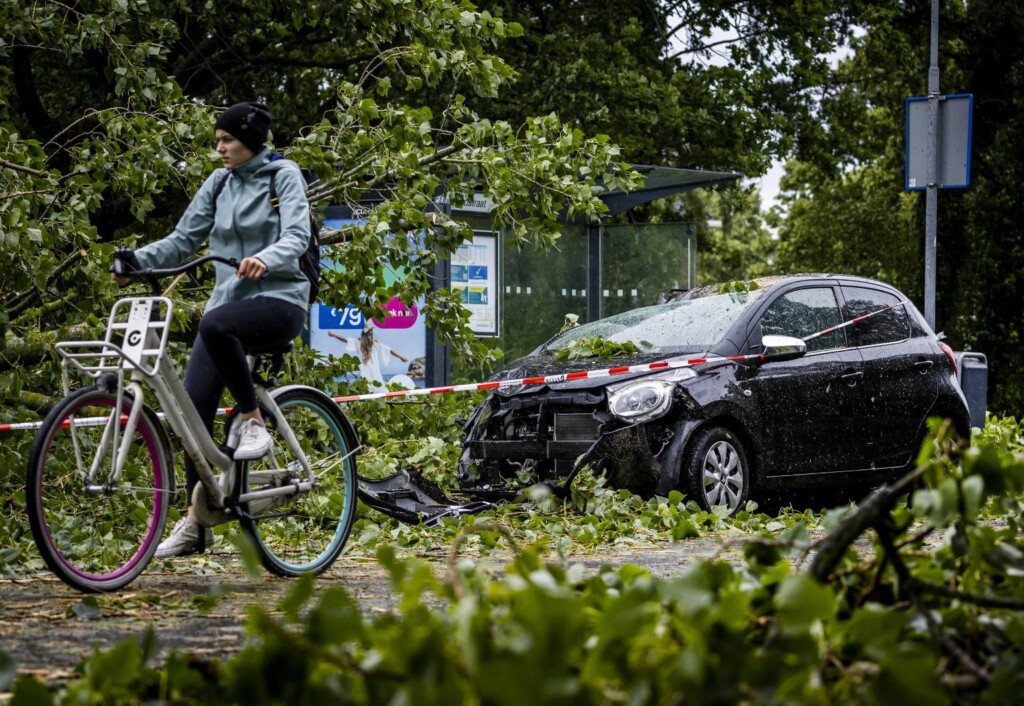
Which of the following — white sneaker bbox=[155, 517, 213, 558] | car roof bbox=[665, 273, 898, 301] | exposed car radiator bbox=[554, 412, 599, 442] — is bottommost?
white sneaker bbox=[155, 517, 213, 558]

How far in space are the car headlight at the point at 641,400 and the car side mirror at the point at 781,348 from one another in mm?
747

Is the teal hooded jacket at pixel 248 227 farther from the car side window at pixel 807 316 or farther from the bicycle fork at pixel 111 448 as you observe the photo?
the car side window at pixel 807 316

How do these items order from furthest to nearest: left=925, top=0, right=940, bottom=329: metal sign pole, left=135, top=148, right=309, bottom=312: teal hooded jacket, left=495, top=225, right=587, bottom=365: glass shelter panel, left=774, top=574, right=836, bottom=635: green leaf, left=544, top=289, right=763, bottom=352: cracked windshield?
left=495, top=225, right=587, bottom=365: glass shelter panel < left=925, top=0, right=940, bottom=329: metal sign pole < left=544, top=289, right=763, bottom=352: cracked windshield < left=135, top=148, right=309, bottom=312: teal hooded jacket < left=774, top=574, right=836, bottom=635: green leaf

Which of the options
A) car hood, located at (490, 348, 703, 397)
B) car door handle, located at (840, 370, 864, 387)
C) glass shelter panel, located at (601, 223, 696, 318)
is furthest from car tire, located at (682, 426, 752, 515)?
glass shelter panel, located at (601, 223, 696, 318)

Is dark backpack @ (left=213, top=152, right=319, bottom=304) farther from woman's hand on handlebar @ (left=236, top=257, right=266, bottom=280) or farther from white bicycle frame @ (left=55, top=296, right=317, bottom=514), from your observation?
white bicycle frame @ (left=55, top=296, right=317, bottom=514)

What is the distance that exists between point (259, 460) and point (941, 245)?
20.5 m

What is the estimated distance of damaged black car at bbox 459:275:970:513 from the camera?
8312 mm

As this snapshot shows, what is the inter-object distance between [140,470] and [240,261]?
0.90 meters

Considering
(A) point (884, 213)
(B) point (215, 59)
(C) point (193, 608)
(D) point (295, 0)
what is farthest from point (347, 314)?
(A) point (884, 213)

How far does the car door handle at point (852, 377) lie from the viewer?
931cm

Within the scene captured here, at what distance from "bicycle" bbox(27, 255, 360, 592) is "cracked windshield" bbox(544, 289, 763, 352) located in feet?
12.4

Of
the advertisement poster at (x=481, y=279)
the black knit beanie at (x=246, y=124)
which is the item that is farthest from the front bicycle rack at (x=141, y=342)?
the advertisement poster at (x=481, y=279)

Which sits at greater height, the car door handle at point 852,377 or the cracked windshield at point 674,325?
the cracked windshield at point 674,325

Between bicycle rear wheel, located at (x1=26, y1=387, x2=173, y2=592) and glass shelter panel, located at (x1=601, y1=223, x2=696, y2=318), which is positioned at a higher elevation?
glass shelter panel, located at (x1=601, y1=223, x2=696, y2=318)
